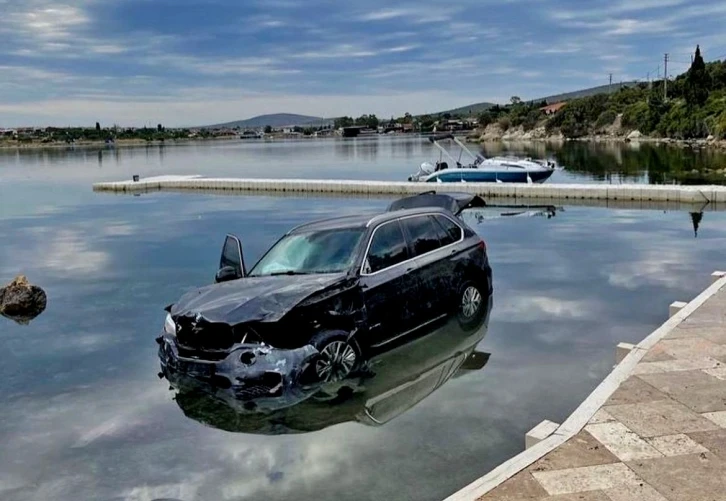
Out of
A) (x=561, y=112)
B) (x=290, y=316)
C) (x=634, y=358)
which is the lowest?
(x=634, y=358)

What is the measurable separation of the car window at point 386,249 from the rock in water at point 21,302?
5886 millimetres

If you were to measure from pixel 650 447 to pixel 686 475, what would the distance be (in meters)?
0.43

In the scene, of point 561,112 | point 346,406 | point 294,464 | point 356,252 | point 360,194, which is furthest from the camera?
point 561,112

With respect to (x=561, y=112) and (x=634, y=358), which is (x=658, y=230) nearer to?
(x=634, y=358)

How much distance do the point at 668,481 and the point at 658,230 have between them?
14.3 m

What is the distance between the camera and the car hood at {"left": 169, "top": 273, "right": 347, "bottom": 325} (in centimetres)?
665

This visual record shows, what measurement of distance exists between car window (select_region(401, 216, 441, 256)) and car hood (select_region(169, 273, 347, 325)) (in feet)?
4.61

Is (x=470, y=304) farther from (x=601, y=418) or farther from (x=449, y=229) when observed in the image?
(x=601, y=418)

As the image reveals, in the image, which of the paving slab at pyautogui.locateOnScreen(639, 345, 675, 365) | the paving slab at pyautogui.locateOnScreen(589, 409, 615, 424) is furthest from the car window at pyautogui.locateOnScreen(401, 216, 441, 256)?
the paving slab at pyautogui.locateOnScreen(589, 409, 615, 424)

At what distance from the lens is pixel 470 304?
30.6 feet

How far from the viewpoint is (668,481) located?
14.3ft

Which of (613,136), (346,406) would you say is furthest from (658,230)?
(613,136)

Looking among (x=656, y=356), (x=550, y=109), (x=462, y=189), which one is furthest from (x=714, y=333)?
(x=550, y=109)

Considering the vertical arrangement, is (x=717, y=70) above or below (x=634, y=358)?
above
